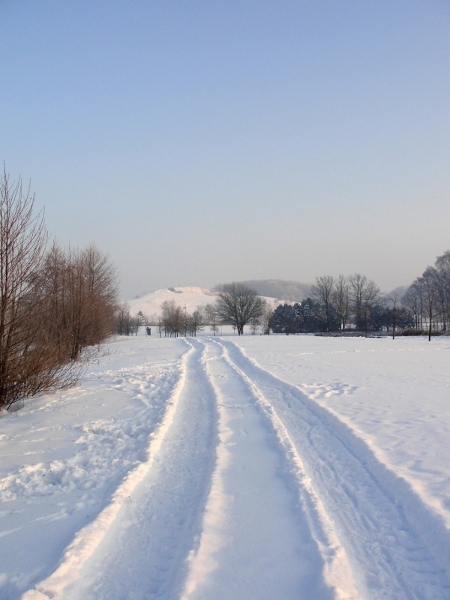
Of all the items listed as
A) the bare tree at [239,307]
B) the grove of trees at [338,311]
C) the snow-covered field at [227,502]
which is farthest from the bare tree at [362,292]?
the snow-covered field at [227,502]

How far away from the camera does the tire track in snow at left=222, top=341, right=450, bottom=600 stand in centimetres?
323

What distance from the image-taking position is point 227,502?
4.59 meters

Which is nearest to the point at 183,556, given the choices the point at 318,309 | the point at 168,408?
the point at 168,408

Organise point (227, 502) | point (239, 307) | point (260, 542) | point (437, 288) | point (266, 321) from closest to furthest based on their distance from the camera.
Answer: point (260, 542), point (227, 502), point (437, 288), point (266, 321), point (239, 307)

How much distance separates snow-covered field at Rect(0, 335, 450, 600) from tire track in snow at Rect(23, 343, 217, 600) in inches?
0.6

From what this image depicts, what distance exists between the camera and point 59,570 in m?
3.34

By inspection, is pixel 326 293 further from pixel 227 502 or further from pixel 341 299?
pixel 227 502

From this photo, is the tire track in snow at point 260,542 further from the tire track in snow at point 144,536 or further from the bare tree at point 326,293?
the bare tree at point 326,293

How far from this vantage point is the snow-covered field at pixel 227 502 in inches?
128

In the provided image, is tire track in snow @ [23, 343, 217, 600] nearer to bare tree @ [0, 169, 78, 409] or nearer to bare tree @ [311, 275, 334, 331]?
bare tree @ [0, 169, 78, 409]

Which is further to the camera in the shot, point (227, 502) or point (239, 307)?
point (239, 307)

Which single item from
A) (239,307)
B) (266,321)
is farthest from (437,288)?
(239,307)

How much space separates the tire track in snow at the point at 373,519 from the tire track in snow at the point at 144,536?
54.7 inches

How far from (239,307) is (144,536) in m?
86.1
